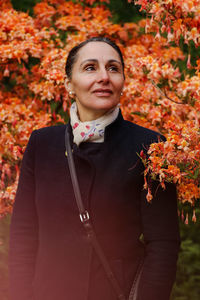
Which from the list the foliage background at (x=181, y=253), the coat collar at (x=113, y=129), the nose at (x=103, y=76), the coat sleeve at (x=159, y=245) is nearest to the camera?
the coat sleeve at (x=159, y=245)

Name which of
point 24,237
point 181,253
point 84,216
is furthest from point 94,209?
point 181,253

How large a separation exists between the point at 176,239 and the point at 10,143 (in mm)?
1934

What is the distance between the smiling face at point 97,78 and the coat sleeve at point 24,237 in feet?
1.55

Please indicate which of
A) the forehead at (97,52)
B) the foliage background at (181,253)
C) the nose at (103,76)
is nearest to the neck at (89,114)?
the nose at (103,76)

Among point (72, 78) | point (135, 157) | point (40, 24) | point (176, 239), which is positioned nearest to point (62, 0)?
point (40, 24)

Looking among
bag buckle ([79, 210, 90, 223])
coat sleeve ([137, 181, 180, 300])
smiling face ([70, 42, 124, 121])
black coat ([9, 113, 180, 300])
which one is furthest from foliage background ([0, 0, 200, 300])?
bag buckle ([79, 210, 90, 223])

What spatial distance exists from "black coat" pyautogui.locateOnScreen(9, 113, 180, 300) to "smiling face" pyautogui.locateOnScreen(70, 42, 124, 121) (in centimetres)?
13

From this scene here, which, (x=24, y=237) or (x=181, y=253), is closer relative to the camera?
(x=24, y=237)

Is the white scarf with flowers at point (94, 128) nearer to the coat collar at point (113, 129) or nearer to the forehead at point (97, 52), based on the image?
the coat collar at point (113, 129)

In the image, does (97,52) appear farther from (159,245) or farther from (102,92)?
(159,245)

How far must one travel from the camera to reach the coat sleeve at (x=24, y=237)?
208 centimetres

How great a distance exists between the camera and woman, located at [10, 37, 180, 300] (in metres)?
1.87

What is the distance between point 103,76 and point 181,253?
3756 mm

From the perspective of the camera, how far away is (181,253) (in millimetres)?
5152
